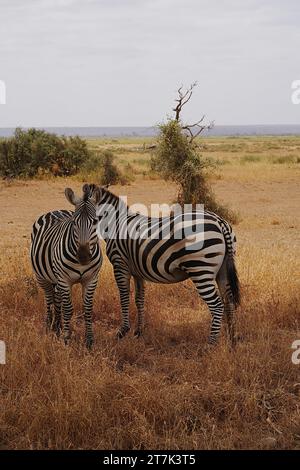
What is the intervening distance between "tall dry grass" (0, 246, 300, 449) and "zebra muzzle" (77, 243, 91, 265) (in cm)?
83

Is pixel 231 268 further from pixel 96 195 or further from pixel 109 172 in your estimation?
pixel 109 172

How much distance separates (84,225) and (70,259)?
415 millimetres

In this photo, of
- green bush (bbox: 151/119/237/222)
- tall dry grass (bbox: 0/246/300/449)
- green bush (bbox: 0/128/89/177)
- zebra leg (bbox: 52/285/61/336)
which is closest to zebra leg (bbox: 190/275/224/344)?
tall dry grass (bbox: 0/246/300/449)

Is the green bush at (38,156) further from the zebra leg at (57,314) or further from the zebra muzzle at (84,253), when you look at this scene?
the zebra muzzle at (84,253)

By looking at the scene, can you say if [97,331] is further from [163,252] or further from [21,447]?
[21,447]

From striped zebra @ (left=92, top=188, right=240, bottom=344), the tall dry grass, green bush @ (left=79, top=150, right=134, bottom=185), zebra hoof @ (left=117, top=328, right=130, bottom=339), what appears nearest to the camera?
the tall dry grass

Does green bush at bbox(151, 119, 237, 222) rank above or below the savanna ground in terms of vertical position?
above

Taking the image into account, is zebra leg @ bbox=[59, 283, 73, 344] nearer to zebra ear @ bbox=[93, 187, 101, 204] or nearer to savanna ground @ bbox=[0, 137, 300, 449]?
savanna ground @ bbox=[0, 137, 300, 449]

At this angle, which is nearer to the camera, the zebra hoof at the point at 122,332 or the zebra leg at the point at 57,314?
the zebra hoof at the point at 122,332

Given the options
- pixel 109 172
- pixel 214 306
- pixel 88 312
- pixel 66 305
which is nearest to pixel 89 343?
pixel 88 312

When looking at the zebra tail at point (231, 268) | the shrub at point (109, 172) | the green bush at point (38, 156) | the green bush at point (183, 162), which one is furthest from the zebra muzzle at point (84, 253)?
the green bush at point (38, 156)

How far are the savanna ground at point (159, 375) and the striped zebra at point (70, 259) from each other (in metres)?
0.29

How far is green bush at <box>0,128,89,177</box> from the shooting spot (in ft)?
81.4

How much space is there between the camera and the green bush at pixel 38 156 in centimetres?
2480
